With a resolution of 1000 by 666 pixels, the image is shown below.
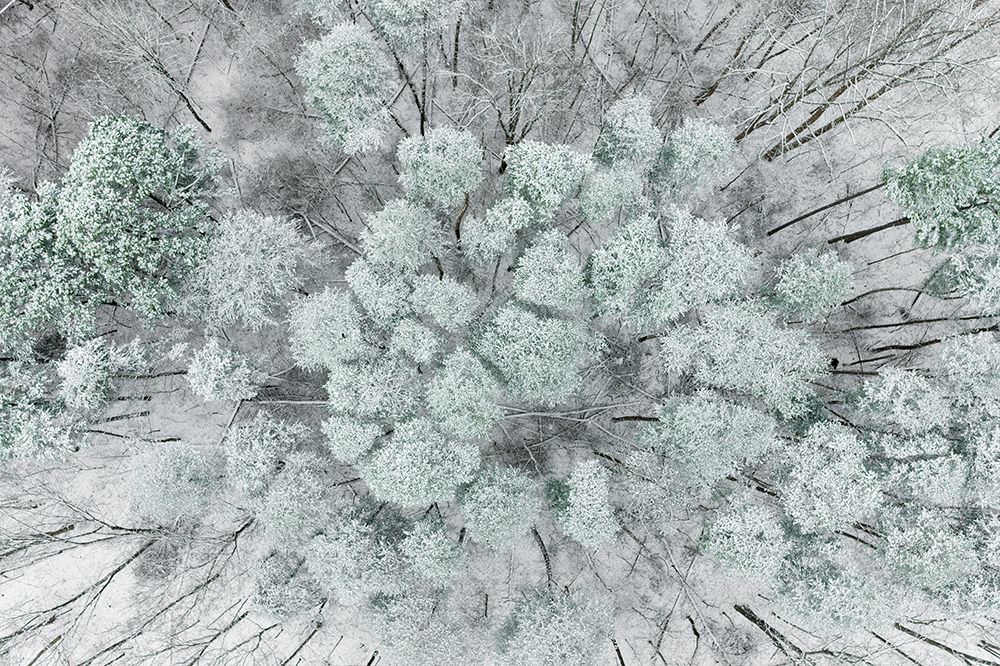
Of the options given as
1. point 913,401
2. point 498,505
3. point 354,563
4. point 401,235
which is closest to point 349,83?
point 401,235

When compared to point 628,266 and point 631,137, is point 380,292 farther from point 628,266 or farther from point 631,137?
point 631,137

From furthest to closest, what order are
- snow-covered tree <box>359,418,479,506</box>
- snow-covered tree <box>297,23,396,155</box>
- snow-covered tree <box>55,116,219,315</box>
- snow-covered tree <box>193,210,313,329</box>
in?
snow-covered tree <box>297,23,396,155</box> < snow-covered tree <box>193,210,313,329</box> < snow-covered tree <box>359,418,479,506</box> < snow-covered tree <box>55,116,219,315</box>

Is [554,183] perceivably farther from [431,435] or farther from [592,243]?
[431,435]

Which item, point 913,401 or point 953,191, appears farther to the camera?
point 913,401

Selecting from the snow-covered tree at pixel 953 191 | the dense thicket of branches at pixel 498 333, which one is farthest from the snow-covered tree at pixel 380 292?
the snow-covered tree at pixel 953 191

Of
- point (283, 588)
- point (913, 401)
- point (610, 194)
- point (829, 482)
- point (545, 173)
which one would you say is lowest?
point (283, 588)

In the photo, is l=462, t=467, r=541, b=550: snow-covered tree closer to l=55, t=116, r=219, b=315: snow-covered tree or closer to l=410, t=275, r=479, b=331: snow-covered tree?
l=410, t=275, r=479, b=331: snow-covered tree

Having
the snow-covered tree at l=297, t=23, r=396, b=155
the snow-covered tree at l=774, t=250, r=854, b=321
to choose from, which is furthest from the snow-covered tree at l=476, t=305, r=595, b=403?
the snow-covered tree at l=297, t=23, r=396, b=155
